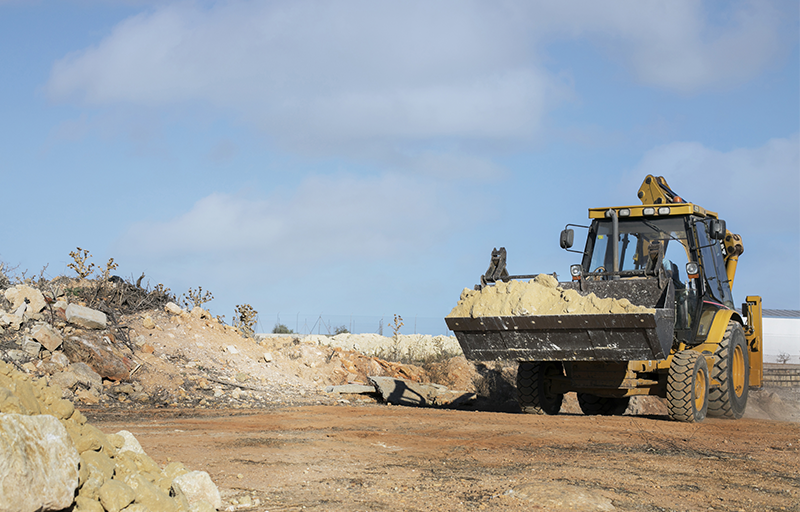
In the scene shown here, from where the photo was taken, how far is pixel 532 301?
32.7 feet

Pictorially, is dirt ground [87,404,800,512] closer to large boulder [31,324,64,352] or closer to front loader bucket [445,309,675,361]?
front loader bucket [445,309,675,361]

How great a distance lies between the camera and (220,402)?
43.8 ft

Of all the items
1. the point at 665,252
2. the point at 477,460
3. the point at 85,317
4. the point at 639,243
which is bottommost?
the point at 477,460

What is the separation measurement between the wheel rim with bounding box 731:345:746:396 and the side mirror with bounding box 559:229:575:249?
3553mm

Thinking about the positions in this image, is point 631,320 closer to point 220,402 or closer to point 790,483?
point 790,483

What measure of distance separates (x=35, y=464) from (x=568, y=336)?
7467mm

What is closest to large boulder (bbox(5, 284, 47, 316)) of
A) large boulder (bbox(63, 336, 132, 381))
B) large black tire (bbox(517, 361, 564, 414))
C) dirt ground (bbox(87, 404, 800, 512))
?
large boulder (bbox(63, 336, 132, 381))

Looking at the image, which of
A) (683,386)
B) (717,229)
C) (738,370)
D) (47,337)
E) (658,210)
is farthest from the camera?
(47,337)

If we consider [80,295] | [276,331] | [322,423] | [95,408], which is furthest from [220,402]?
[276,331]

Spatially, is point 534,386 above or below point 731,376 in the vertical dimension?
below

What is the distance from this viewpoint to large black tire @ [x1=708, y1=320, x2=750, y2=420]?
11.2 meters

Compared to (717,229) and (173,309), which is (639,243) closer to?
(717,229)

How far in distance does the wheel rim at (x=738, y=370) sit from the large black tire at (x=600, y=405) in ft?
7.04

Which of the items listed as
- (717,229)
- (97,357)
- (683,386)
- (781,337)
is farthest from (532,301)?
(781,337)
